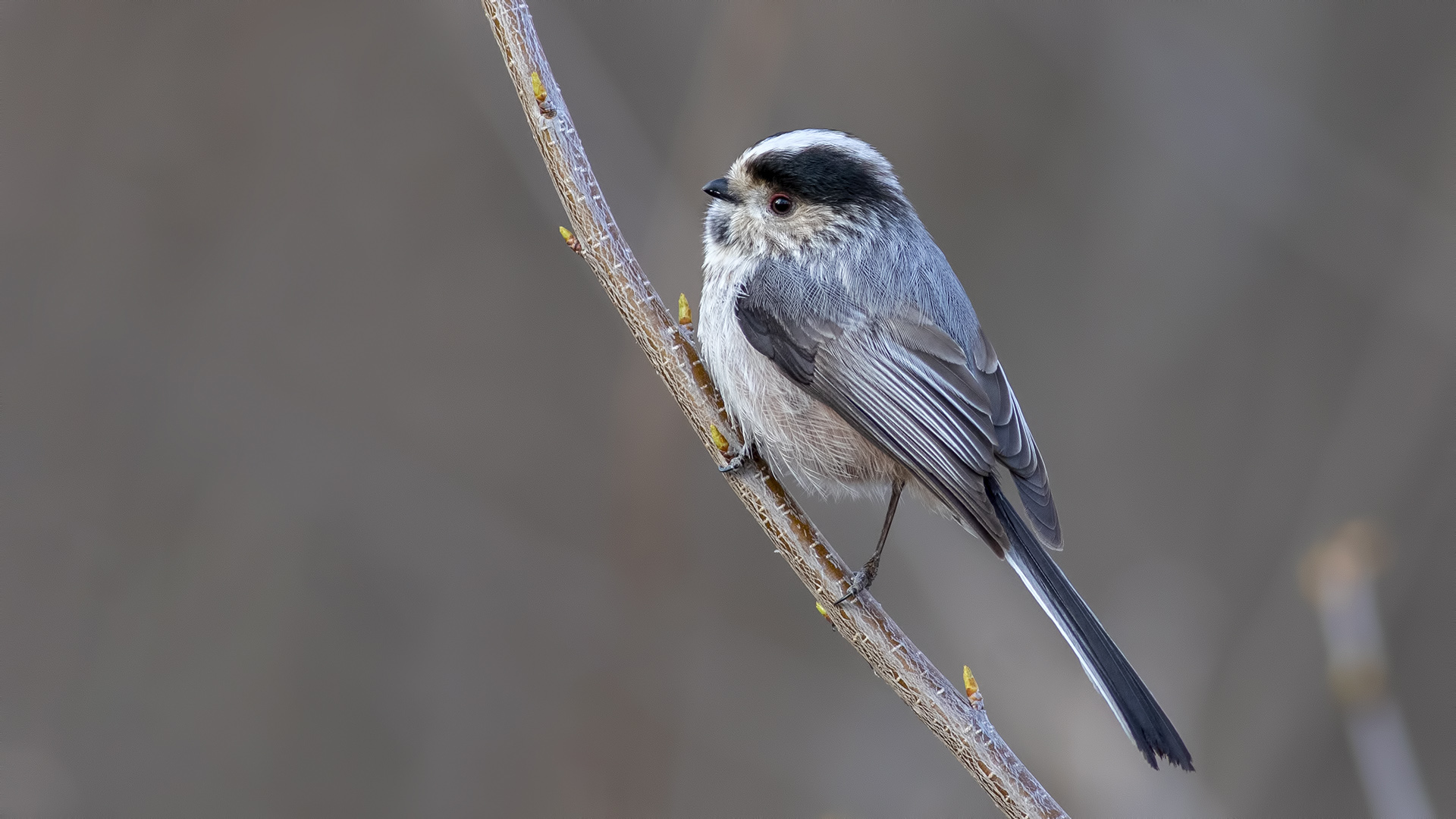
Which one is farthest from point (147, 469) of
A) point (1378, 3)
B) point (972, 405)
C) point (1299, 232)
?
point (1378, 3)

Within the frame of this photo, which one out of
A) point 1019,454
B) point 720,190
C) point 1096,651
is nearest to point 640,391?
point 720,190

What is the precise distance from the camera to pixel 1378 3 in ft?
14.2

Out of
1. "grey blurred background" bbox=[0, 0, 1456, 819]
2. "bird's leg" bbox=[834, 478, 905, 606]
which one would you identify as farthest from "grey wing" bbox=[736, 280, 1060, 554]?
"grey blurred background" bbox=[0, 0, 1456, 819]

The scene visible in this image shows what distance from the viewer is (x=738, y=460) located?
2.14 metres

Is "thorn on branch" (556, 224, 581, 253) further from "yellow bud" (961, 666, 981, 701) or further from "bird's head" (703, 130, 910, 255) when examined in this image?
"yellow bud" (961, 666, 981, 701)

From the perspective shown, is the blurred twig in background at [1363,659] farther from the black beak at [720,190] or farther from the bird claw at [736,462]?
the black beak at [720,190]

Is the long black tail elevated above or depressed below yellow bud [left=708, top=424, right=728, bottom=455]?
below

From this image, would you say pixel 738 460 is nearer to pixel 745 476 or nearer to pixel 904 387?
pixel 745 476

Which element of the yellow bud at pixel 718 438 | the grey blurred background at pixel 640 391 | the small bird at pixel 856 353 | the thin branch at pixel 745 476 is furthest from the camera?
the grey blurred background at pixel 640 391

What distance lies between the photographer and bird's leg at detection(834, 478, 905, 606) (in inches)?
77.5

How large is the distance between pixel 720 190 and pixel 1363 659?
5.61 feet

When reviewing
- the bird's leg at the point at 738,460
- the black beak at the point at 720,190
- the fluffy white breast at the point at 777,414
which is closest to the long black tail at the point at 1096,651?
the fluffy white breast at the point at 777,414

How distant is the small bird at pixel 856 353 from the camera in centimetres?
224

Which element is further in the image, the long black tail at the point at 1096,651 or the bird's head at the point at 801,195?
the bird's head at the point at 801,195
